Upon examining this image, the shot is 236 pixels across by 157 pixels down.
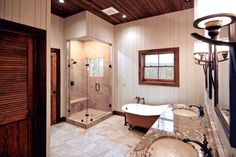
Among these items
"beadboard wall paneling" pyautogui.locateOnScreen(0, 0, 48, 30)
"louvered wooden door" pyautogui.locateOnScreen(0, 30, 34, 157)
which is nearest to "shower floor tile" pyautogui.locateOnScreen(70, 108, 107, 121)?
"louvered wooden door" pyautogui.locateOnScreen(0, 30, 34, 157)

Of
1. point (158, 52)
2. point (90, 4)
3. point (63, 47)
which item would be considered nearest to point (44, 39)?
point (90, 4)

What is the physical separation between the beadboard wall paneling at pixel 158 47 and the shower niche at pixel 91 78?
0.45 metres

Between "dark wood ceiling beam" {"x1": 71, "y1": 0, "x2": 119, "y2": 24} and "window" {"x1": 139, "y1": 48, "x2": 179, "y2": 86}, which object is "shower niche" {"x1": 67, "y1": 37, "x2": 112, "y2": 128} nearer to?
"dark wood ceiling beam" {"x1": 71, "y1": 0, "x2": 119, "y2": 24}

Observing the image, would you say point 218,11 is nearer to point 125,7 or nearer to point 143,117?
point 143,117

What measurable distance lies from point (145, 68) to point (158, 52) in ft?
2.15

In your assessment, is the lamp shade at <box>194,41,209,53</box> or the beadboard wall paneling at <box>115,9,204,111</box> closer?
the lamp shade at <box>194,41,209,53</box>

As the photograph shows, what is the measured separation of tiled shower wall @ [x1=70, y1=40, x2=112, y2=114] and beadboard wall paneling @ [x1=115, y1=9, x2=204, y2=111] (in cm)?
44

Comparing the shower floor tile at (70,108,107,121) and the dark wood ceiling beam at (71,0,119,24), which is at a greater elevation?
the dark wood ceiling beam at (71,0,119,24)

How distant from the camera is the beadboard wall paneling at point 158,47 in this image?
148 inches

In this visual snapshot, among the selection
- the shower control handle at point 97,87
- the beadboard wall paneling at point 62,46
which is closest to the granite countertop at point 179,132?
the beadboard wall paneling at point 62,46

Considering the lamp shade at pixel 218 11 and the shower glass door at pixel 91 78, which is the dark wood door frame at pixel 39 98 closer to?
the lamp shade at pixel 218 11

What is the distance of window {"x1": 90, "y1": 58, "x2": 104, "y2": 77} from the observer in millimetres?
5375

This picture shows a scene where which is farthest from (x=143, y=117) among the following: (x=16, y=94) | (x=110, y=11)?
(x=110, y=11)

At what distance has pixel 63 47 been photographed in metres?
4.37
